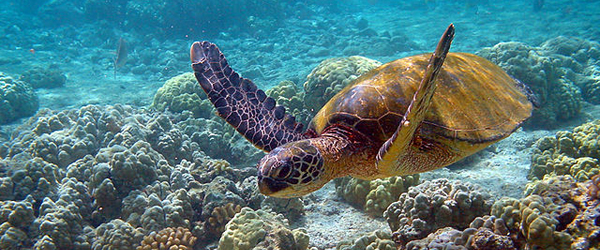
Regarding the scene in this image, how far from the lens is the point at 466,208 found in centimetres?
296

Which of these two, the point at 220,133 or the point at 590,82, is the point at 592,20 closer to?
the point at 590,82

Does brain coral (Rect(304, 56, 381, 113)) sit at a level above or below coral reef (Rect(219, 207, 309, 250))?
above

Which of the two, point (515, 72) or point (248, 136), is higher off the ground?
point (248, 136)

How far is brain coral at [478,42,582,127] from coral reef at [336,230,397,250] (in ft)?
17.6

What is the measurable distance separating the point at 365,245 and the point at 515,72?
20.5ft

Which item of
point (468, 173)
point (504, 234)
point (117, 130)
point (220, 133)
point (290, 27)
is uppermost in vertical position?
point (290, 27)

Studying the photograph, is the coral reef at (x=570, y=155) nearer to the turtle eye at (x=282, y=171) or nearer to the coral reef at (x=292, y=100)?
the turtle eye at (x=282, y=171)

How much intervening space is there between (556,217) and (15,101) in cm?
1269

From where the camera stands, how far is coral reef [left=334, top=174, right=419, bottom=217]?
392 cm

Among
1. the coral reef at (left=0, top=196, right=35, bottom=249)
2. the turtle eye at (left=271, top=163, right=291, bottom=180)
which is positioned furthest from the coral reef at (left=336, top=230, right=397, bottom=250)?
the coral reef at (left=0, top=196, right=35, bottom=249)

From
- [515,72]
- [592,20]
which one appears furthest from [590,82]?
[592,20]

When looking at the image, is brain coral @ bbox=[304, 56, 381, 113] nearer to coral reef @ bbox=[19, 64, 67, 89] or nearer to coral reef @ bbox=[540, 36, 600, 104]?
coral reef @ bbox=[540, 36, 600, 104]

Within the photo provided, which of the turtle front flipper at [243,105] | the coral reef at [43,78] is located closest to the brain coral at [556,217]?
the turtle front flipper at [243,105]

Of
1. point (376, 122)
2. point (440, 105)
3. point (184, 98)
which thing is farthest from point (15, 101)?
point (440, 105)
